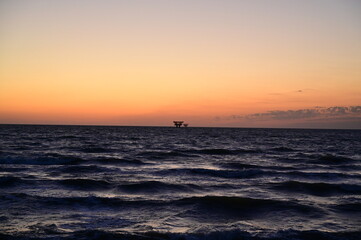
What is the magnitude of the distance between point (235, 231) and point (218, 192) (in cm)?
460

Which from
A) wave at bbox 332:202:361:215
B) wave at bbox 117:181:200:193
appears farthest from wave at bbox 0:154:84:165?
wave at bbox 332:202:361:215

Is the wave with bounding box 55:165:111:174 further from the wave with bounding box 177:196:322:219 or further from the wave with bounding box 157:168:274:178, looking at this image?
the wave with bounding box 177:196:322:219

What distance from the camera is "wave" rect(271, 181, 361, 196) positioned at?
12672mm

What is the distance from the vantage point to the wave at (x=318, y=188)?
1267 centimetres

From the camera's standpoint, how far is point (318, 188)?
44.0 ft

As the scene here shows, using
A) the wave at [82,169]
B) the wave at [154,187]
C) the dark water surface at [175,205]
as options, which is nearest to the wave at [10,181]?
the dark water surface at [175,205]

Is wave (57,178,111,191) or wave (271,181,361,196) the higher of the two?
wave (57,178,111,191)

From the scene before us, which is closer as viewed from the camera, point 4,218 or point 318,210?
point 4,218

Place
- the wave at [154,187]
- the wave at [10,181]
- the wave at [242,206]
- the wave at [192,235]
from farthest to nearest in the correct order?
the wave at [10,181]
the wave at [154,187]
the wave at [242,206]
the wave at [192,235]

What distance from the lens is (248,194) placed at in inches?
464

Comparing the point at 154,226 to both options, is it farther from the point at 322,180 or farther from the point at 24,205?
the point at 322,180

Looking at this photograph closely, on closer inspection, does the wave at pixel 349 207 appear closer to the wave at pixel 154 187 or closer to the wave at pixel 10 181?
the wave at pixel 154 187

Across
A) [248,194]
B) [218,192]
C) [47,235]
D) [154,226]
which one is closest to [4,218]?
[47,235]

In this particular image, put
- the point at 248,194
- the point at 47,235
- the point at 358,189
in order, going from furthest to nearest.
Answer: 1. the point at 358,189
2. the point at 248,194
3. the point at 47,235
